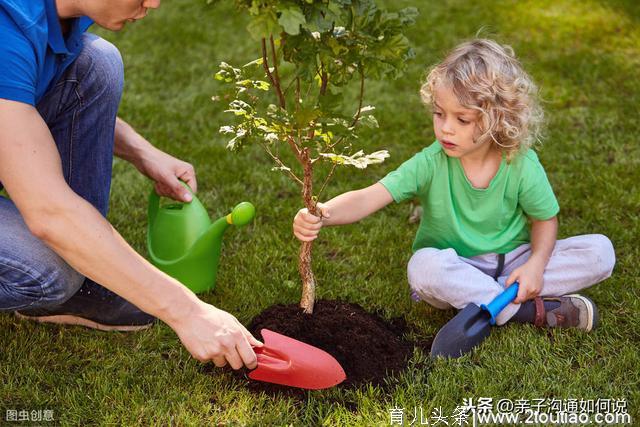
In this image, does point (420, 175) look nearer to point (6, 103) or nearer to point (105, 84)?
point (105, 84)

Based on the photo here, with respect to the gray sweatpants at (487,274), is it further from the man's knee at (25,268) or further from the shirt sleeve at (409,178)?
the man's knee at (25,268)

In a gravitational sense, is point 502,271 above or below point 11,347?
above

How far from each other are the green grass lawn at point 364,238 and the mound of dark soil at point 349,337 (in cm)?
5

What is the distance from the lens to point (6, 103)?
63.3 inches

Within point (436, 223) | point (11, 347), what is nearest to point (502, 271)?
point (436, 223)

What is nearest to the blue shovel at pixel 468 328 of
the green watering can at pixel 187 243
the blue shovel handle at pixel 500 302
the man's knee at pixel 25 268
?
the blue shovel handle at pixel 500 302

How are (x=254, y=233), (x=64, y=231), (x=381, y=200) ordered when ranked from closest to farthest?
(x=64, y=231) → (x=381, y=200) → (x=254, y=233)

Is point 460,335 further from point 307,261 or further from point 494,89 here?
point 494,89

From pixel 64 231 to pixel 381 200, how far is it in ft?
3.25

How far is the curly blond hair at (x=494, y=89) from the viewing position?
2.16m

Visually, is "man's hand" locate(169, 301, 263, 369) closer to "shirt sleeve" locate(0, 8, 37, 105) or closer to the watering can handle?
"shirt sleeve" locate(0, 8, 37, 105)

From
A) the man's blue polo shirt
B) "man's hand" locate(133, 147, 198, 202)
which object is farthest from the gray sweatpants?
the man's blue polo shirt

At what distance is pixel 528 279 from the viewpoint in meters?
2.25

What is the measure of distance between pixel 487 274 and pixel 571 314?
28 cm
